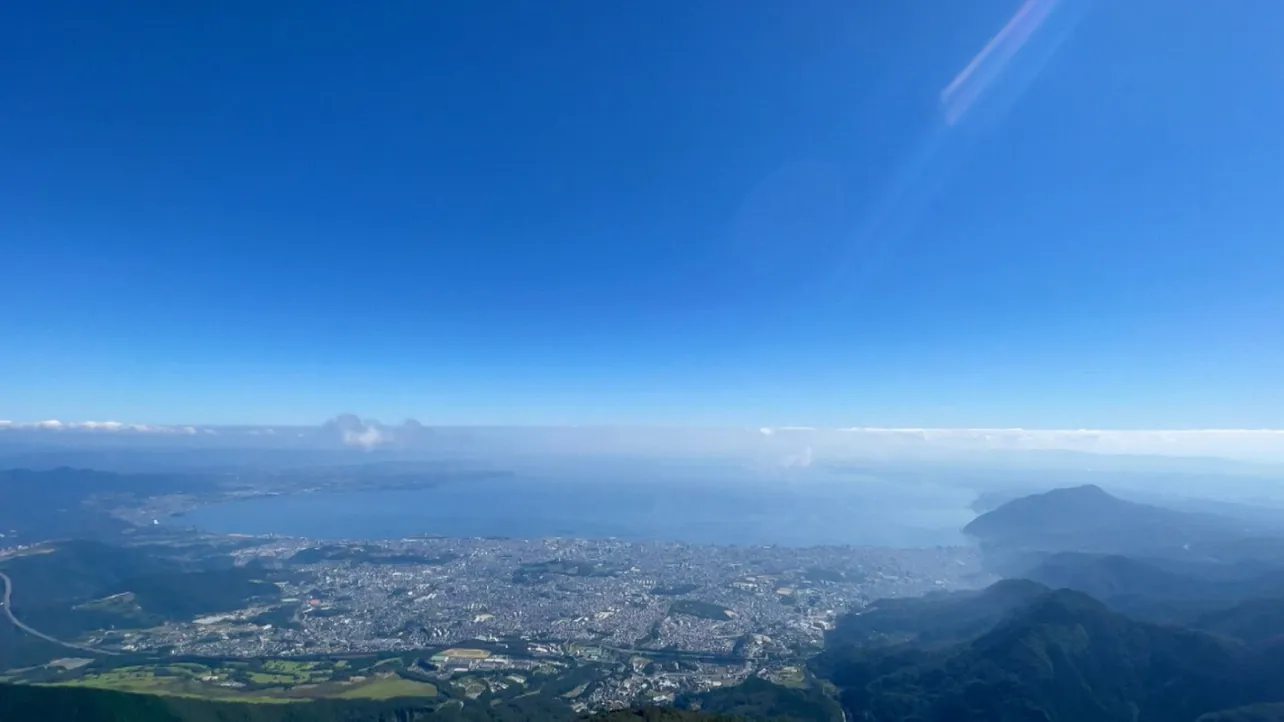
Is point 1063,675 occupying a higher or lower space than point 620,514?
higher

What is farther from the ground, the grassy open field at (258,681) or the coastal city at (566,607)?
the grassy open field at (258,681)

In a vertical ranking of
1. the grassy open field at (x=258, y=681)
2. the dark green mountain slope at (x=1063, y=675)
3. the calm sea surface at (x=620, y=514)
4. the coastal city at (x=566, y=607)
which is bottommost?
the calm sea surface at (x=620, y=514)

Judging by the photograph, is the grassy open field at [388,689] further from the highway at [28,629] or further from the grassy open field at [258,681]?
the highway at [28,629]

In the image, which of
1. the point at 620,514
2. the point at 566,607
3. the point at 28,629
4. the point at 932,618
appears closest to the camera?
the point at 28,629

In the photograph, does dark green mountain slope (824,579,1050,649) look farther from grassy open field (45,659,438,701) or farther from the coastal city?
grassy open field (45,659,438,701)

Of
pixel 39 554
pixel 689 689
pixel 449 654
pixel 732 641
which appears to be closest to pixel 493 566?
pixel 449 654

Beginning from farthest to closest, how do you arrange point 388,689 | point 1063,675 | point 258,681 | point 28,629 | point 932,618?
point 932,618 < point 28,629 < point 258,681 < point 388,689 < point 1063,675

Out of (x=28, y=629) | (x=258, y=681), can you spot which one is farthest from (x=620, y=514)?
(x=258, y=681)

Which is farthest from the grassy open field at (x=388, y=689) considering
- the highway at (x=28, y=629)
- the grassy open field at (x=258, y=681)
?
the highway at (x=28, y=629)

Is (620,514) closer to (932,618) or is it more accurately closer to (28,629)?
(932,618)
